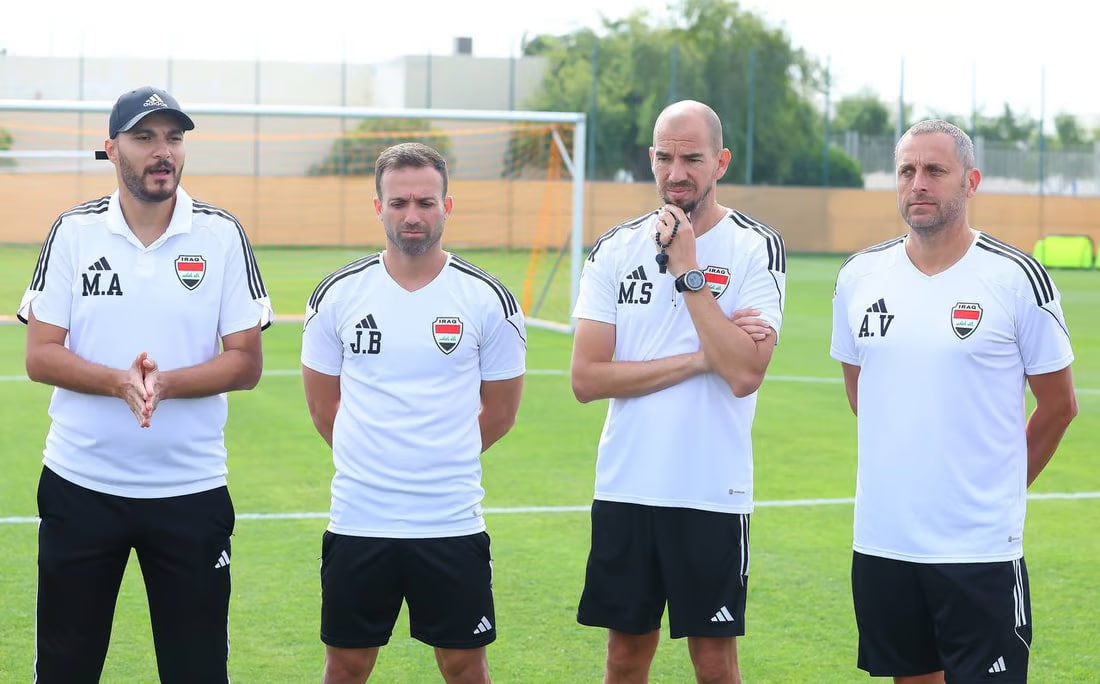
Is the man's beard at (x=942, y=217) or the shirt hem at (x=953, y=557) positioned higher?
the man's beard at (x=942, y=217)

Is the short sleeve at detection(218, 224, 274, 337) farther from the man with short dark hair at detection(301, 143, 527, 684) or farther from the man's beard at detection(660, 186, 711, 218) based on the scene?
the man's beard at detection(660, 186, 711, 218)

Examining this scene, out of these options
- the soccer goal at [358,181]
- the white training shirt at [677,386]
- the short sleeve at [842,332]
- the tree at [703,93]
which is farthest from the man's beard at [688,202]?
the tree at [703,93]

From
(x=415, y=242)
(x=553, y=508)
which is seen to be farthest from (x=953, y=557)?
(x=553, y=508)

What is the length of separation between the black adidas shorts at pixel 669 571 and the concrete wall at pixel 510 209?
65.8 ft

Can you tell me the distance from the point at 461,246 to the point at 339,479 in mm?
23996

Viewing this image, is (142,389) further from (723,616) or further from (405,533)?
(723,616)

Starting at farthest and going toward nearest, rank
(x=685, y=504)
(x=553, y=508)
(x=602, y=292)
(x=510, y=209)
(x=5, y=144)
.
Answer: (x=5, y=144)
(x=510, y=209)
(x=553, y=508)
(x=602, y=292)
(x=685, y=504)

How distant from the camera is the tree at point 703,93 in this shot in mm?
48281

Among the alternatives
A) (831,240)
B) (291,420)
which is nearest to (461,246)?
(291,420)

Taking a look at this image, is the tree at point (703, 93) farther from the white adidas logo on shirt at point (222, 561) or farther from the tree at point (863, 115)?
the white adidas logo on shirt at point (222, 561)

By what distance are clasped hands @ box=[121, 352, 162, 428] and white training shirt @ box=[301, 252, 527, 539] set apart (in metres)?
0.57

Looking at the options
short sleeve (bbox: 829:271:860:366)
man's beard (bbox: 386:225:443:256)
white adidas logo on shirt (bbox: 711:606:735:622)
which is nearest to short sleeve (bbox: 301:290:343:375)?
man's beard (bbox: 386:225:443:256)

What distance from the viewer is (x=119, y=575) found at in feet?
14.3

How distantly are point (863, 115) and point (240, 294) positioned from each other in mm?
52763
